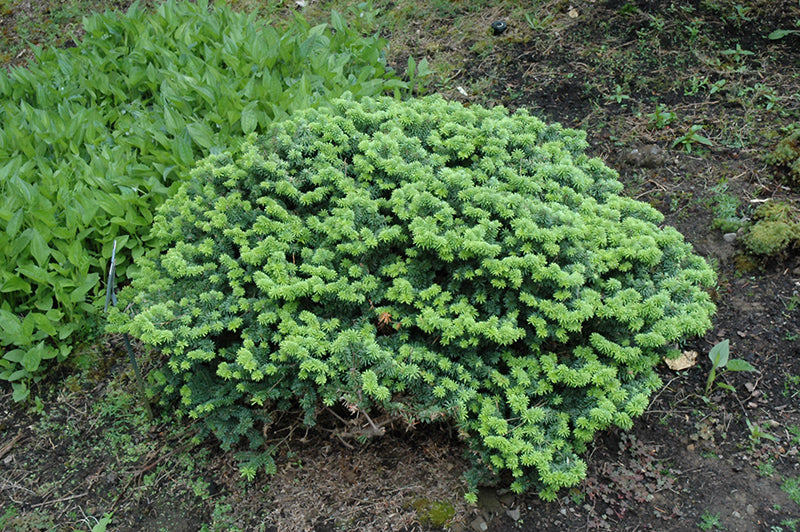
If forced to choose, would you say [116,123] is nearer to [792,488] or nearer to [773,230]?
[773,230]

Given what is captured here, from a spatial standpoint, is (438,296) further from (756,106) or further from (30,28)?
(30,28)

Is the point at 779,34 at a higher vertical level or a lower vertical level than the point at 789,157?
higher

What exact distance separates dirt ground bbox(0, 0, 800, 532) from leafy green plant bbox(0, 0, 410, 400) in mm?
421

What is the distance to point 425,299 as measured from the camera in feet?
8.59

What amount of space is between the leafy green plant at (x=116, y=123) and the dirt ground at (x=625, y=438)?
1.38 feet

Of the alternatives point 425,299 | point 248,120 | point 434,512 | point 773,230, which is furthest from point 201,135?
point 773,230

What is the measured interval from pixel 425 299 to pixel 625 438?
1110 mm

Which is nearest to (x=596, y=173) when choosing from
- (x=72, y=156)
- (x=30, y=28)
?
(x=72, y=156)

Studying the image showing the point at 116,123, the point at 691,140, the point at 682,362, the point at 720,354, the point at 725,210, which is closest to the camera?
the point at 720,354

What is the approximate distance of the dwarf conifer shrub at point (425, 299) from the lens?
248 centimetres

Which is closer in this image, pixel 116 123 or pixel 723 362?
pixel 723 362

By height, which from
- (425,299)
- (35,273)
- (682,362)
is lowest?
(682,362)

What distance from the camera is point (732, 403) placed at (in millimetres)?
2895

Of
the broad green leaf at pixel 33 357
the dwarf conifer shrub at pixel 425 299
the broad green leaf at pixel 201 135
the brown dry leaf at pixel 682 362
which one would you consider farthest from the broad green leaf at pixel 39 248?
the brown dry leaf at pixel 682 362
